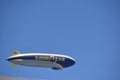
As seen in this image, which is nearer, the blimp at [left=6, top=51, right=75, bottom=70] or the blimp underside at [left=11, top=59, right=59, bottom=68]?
the blimp at [left=6, top=51, right=75, bottom=70]

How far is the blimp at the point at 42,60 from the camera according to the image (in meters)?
13.0

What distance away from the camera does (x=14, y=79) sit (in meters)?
13.4

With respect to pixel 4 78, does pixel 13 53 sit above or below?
above

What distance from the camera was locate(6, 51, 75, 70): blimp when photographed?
513 inches

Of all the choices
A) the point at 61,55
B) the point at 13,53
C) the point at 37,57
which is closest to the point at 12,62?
the point at 13,53

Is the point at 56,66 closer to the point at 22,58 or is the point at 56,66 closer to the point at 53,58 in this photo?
the point at 53,58

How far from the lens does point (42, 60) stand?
42.9 feet

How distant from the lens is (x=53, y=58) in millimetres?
13164

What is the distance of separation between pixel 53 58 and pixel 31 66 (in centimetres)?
115

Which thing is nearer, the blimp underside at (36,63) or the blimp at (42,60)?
the blimp at (42,60)

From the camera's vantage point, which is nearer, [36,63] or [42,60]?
[42,60]

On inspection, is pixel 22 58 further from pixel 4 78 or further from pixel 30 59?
pixel 4 78

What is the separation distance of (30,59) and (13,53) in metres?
1.10

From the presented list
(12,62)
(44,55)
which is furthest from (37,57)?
(12,62)
